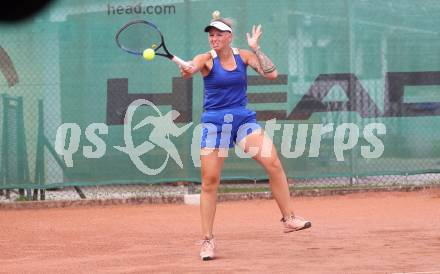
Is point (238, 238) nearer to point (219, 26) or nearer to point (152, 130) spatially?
point (219, 26)

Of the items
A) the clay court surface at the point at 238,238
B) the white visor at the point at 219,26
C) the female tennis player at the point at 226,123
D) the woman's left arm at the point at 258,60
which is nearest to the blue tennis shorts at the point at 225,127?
the female tennis player at the point at 226,123

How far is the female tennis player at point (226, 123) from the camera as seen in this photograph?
6980 millimetres

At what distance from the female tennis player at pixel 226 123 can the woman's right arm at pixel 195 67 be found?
0.5 inches

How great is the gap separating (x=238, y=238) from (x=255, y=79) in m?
3.38

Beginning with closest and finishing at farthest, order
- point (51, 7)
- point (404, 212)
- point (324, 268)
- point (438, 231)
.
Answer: point (324, 268)
point (438, 231)
point (404, 212)
point (51, 7)

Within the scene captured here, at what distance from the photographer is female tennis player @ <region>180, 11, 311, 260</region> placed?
6980 millimetres

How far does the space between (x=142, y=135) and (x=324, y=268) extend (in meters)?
4.98

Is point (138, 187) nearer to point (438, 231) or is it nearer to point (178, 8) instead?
point (178, 8)

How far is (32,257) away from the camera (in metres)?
7.22

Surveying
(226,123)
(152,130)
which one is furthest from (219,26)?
(152,130)

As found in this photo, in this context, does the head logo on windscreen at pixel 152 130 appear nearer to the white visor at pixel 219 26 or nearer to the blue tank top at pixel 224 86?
the blue tank top at pixel 224 86

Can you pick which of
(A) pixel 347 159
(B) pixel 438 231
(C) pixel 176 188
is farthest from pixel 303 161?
(B) pixel 438 231

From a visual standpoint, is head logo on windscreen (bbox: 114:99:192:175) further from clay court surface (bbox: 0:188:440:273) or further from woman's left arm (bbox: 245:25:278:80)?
woman's left arm (bbox: 245:25:278:80)

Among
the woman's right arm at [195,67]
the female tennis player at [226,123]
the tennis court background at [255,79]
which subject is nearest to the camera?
the woman's right arm at [195,67]
